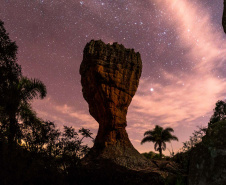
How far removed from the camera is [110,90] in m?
27.8

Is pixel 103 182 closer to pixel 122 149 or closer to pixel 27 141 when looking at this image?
pixel 27 141

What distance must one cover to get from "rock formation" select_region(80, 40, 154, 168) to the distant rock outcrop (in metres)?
19.5

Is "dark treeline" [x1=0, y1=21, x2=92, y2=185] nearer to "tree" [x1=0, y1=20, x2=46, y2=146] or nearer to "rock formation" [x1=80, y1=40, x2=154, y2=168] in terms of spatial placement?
"tree" [x1=0, y1=20, x2=46, y2=146]

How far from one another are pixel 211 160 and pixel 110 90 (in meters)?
22.2

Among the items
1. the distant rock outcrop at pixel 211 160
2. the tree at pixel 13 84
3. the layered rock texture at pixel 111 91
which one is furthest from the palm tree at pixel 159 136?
the distant rock outcrop at pixel 211 160

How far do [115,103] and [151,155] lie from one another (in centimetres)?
2547

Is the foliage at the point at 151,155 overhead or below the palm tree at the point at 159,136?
below

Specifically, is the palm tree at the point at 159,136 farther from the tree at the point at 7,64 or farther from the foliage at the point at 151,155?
the tree at the point at 7,64

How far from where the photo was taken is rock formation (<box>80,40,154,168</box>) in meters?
26.9

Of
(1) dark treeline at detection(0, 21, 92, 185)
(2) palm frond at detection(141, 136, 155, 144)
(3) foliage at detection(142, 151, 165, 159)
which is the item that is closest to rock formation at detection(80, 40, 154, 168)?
(1) dark treeline at detection(0, 21, 92, 185)

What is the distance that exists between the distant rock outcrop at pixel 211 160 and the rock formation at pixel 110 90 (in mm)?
19521

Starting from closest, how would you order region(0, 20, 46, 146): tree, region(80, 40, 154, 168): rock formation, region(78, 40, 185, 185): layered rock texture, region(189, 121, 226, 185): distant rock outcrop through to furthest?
region(189, 121, 226, 185): distant rock outcrop
region(0, 20, 46, 146): tree
region(78, 40, 185, 185): layered rock texture
region(80, 40, 154, 168): rock formation

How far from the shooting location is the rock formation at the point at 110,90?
1058 inches

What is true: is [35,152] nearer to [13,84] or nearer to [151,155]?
[13,84]
